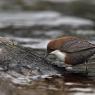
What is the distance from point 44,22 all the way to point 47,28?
167 centimetres

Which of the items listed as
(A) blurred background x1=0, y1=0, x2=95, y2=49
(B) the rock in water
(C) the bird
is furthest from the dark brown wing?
(A) blurred background x1=0, y1=0, x2=95, y2=49

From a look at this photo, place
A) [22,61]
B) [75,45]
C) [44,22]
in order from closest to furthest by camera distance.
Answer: [22,61], [75,45], [44,22]

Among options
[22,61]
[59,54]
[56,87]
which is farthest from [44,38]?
[56,87]

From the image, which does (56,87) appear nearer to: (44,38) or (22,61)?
(22,61)

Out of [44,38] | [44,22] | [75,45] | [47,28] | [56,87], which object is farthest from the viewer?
[44,22]

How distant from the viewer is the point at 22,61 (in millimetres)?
7094

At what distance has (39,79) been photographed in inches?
267

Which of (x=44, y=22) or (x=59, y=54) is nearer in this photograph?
(x=59, y=54)

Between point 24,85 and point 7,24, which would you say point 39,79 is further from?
point 7,24

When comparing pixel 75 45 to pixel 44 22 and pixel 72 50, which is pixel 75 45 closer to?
pixel 72 50

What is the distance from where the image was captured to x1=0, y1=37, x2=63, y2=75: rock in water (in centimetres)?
689

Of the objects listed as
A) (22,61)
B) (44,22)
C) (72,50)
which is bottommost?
(22,61)

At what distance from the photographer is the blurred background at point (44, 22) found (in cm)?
1260

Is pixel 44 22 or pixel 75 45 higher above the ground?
pixel 44 22
